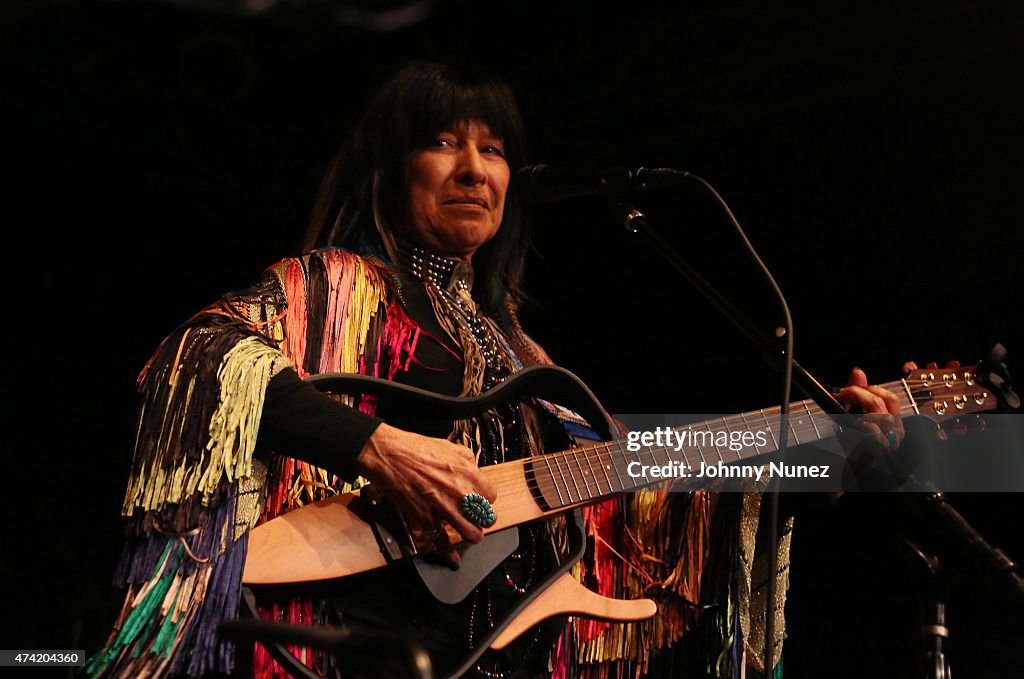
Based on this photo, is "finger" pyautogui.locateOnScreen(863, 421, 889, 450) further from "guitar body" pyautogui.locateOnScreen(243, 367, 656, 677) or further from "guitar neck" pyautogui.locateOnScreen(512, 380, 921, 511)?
"guitar body" pyautogui.locateOnScreen(243, 367, 656, 677)

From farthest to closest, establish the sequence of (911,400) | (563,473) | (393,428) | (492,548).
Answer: (911,400), (563,473), (492,548), (393,428)

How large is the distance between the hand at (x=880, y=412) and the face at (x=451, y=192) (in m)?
0.80

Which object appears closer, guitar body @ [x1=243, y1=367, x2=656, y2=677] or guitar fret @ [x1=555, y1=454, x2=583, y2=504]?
guitar body @ [x1=243, y1=367, x2=656, y2=677]

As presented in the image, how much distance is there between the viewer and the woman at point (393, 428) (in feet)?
4.71

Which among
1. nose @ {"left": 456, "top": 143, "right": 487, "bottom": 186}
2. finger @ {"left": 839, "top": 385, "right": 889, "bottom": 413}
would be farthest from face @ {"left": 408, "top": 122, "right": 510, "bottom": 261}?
finger @ {"left": 839, "top": 385, "right": 889, "bottom": 413}

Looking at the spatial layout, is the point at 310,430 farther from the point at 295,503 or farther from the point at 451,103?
the point at 451,103

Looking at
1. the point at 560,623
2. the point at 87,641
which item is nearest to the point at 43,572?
the point at 87,641

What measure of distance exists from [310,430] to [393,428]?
0.13 meters

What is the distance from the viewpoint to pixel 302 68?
2.37 metres

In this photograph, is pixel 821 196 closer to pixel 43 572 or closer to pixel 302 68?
pixel 302 68

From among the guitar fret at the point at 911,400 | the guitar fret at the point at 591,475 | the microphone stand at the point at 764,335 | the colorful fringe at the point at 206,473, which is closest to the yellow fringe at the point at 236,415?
the colorful fringe at the point at 206,473

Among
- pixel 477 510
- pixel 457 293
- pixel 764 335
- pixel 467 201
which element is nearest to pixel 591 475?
pixel 477 510

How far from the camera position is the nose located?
6.77ft

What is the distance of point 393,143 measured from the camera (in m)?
2.09
